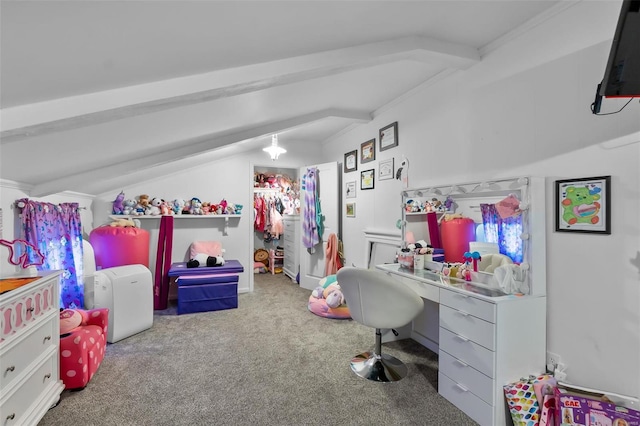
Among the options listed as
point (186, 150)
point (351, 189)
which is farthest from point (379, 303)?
point (186, 150)

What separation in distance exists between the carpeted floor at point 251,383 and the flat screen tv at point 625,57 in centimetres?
186

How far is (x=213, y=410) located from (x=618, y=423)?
217cm

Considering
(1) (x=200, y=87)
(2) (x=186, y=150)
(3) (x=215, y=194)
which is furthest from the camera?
(3) (x=215, y=194)

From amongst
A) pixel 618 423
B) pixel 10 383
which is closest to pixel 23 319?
pixel 10 383

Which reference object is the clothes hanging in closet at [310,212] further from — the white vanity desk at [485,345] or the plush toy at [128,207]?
the white vanity desk at [485,345]

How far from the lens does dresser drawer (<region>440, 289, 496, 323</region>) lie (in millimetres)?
1702

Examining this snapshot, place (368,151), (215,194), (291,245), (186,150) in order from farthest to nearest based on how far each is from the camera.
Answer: (291,245)
(215,194)
(368,151)
(186,150)

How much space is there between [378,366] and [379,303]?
22.1 inches

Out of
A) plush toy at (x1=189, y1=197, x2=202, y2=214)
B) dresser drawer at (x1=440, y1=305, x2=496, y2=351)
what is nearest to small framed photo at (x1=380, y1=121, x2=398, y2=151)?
dresser drawer at (x1=440, y1=305, x2=496, y2=351)

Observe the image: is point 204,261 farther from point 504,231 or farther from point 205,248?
point 504,231

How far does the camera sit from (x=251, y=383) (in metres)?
2.14

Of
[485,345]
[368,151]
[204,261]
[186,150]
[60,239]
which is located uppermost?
[368,151]

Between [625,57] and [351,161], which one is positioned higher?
[351,161]

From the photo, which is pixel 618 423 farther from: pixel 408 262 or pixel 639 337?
pixel 408 262
